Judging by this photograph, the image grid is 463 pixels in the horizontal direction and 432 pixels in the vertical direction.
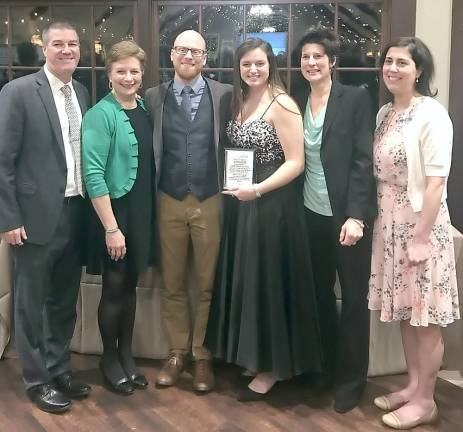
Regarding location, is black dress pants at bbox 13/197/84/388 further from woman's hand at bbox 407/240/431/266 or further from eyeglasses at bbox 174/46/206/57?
woman's hand at bbox 407/240/431/266

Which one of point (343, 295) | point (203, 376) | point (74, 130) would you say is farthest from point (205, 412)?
point (74, 130)

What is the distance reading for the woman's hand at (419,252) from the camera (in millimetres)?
2213

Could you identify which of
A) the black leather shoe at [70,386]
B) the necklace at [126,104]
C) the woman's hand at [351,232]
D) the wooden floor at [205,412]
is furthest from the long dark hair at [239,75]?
the black leather shoe at [70,386]

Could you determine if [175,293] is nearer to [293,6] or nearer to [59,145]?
[59,145]

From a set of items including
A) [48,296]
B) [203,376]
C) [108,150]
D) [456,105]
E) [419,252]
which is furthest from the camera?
[456,105]

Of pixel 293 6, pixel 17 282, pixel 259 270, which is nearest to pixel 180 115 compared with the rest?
pixel 259 270

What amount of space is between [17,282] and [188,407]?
87cm

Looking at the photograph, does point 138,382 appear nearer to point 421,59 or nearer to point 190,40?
point 190,40

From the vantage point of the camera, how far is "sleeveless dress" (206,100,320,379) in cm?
247

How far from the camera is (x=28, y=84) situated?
7.78 ft

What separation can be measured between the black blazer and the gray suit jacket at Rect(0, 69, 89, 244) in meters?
1.05

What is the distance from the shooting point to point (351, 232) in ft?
7.68

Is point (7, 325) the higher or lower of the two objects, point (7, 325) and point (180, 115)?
the lower

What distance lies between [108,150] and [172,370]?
103cm
